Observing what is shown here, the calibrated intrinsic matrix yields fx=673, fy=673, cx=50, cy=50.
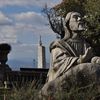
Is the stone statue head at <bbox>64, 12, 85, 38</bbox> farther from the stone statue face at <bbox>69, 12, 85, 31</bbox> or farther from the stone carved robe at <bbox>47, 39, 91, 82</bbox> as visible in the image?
the stone carved robe at <bbox>47, 39, 91, 82</bbox>

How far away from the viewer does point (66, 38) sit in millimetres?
14609

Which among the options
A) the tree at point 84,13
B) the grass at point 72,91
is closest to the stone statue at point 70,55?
the grass at point 72,91

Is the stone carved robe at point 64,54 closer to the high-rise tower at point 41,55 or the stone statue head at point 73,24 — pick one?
the stone statue head at point 73,24

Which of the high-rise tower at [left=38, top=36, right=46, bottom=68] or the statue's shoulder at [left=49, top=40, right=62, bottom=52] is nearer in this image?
the statue's shoulder at [left=49, top=40, right=62, bottom=52]

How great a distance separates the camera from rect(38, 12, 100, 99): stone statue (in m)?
13.6

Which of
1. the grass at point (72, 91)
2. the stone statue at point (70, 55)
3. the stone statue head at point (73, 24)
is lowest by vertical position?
the grass at point (72, 91)

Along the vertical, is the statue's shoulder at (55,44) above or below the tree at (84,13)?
below

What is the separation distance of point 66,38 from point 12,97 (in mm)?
2535

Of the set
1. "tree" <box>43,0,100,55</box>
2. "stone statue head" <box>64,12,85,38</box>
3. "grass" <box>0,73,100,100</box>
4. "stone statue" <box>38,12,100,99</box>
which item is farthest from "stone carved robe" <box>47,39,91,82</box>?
"tree" <box>43,0,100,55</box>

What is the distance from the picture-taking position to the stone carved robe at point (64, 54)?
14016 millimetres

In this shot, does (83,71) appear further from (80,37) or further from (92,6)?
(92,6)

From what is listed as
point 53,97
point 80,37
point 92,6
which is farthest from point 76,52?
point 92,6

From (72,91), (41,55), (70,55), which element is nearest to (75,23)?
(70,55)

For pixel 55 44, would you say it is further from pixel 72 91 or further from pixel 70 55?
pixel 72 91
